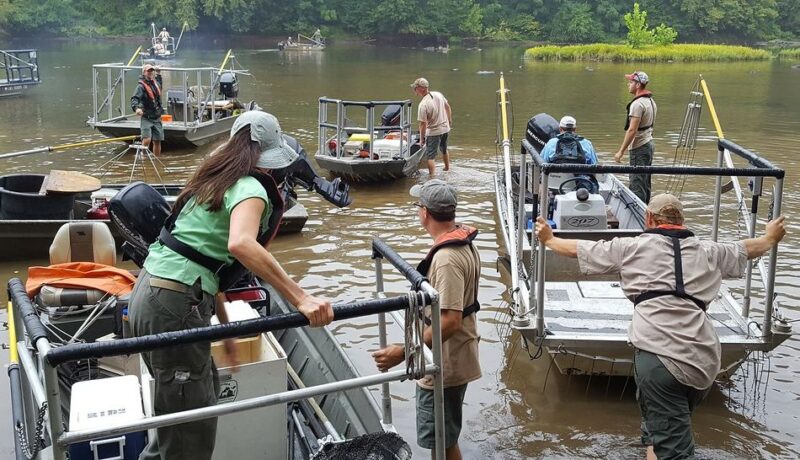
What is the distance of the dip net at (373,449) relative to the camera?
355cm

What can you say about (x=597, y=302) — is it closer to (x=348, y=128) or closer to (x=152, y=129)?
(x=348, y=128)

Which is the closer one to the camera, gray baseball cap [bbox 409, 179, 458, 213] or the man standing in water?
gray baseball cap [bbox 409, 179, 458, 213]

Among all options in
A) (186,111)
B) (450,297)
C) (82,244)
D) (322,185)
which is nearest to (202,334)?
(450,297)

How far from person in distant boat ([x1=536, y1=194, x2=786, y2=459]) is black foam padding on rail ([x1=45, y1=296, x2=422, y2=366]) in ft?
5.30

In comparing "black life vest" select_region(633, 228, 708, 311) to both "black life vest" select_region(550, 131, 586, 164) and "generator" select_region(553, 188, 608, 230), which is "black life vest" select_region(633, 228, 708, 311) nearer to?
"generator" select_region(553, 188, 608, 230)

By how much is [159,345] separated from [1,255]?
708 cm

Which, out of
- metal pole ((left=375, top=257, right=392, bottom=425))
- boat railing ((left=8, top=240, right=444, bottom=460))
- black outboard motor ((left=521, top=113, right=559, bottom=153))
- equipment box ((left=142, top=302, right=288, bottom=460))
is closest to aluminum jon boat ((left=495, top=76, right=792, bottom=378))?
metal pole ((left=375, top=257, right=392, bottom=425))

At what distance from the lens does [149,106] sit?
547 inches

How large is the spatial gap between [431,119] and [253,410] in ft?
31.2

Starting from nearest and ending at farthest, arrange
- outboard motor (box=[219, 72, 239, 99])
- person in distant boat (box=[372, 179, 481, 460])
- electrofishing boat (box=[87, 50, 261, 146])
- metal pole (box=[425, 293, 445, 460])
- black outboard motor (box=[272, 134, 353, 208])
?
metal pole (box=[425, 293, 445, 460]) < person in distant boat (box=[372, 179, 481, 460]) < black outboard motor (box=[272, 134, 353, 208]) < electrofishing boat (box=[87, 50, 261, 146]) < outboard motor (box=[219, 72, 239, 99])

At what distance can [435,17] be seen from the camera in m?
75.9

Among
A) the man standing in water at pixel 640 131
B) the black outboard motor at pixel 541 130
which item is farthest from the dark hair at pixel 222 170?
the black outboard motor at pixel 541 130

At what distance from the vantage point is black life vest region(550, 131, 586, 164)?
27.6 ft

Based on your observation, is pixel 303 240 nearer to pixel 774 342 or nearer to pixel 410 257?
pixel 410 257
